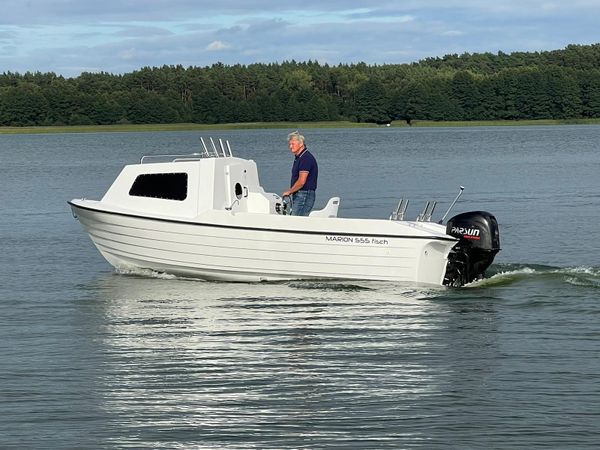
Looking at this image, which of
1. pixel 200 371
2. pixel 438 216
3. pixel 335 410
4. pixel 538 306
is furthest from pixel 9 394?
pixel 438 216

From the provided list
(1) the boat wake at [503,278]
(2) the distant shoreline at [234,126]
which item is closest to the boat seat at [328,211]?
(1) the boat wake at [503,278]

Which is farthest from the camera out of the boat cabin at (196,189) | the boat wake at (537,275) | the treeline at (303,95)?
the treeline at (303,95)

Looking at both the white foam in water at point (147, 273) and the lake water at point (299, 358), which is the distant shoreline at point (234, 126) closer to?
the lake water at point (299, 358)

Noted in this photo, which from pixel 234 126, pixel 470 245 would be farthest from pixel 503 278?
pixel 234 126

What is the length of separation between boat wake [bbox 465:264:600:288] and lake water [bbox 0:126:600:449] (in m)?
0.05

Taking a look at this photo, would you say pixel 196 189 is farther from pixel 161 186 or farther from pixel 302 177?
pixel 302 177

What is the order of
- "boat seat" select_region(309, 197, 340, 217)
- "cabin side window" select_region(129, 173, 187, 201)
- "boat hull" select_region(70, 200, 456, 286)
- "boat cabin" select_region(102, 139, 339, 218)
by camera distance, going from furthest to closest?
"cabin side window" select_region(129, 173, 187, 201) → "boat cabin" select_region(102, 139, 339, 218) → "boat seat" select_region(309, 197, 340, 217) → "boat hull" select_region(70, 200, 456, 286)

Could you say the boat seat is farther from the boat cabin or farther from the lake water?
the lake water

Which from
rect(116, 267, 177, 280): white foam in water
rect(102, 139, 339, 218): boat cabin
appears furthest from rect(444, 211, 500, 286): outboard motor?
rect(116, 267, 177, 280): white foam in water

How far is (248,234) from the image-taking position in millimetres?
16609

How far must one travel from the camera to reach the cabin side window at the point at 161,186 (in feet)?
57.1

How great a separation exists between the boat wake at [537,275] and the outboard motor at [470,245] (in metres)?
0.41

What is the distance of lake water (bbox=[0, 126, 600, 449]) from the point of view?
9484 millimetres

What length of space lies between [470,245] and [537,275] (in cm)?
231
